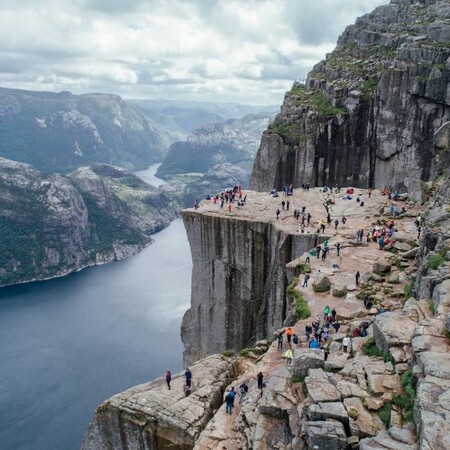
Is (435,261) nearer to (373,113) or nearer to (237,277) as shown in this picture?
(237,277)

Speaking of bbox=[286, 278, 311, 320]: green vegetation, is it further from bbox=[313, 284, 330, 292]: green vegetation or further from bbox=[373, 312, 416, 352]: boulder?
bbox=[373, 312, 416, 352]: boulder

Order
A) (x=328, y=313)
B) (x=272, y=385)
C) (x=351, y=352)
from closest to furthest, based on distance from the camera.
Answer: (x=272, y=385) → (x=351, y=352) → (x=328, y=313)

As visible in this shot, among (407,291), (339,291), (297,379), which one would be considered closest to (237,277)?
(339,291)

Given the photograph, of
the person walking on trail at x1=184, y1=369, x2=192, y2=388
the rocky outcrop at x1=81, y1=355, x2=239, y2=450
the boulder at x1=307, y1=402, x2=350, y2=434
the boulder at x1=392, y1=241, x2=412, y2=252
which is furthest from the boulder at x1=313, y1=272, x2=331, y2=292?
the boulder at x1=307, y1=402, x2=350, y2=434

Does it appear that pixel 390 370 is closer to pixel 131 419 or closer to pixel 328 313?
pixel 328 313

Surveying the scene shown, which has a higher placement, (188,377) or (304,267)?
(304,267)

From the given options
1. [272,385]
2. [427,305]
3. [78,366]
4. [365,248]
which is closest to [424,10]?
[365,248]

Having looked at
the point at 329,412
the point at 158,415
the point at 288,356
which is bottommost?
the point at 158,415
